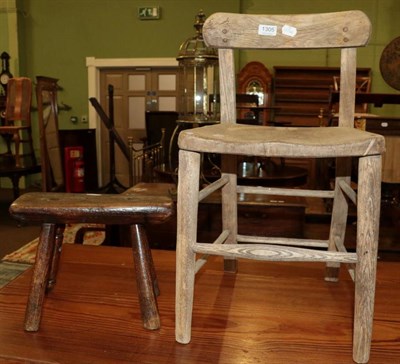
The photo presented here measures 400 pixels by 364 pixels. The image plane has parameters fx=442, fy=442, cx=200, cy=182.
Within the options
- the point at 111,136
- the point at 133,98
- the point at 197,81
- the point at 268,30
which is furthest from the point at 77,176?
the point at 268,30

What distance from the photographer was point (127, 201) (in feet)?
3.39

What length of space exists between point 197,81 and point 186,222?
179 cm

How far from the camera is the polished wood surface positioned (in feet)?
3.27

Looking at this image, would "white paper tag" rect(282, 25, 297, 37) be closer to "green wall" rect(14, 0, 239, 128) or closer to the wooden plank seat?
the wooden plank seat

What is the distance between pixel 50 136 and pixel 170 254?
3099 millimetres

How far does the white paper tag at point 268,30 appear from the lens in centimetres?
125

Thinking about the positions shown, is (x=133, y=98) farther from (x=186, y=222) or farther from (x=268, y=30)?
(x=186, y=222)

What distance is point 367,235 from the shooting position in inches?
35.5

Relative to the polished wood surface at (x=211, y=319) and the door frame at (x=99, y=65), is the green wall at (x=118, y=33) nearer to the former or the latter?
the door frame at (x=99, y=65)

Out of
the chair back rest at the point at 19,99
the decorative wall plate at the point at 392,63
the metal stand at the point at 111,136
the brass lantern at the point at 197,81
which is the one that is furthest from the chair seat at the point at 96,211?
the decorative wall plate at the point at 392,63

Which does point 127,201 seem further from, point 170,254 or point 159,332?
point 170,254

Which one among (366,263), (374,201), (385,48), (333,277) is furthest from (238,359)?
(385,48)

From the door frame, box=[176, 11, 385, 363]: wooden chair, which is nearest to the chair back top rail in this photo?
box=[176, 11, 385, 363]: wooden chair

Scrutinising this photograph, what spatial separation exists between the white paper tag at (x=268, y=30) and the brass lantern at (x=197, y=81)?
1268 millimetres
